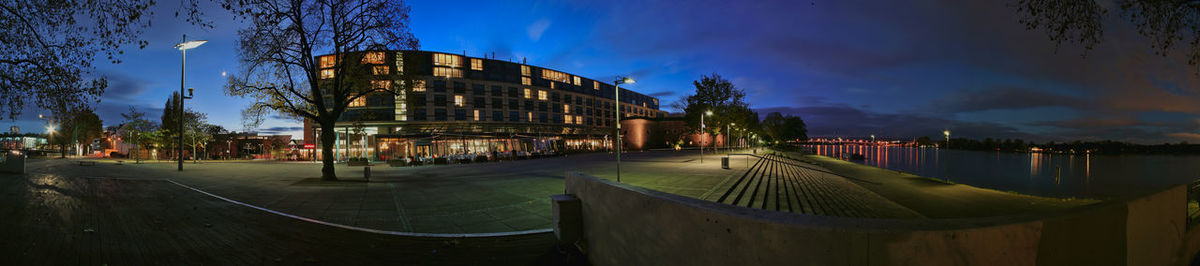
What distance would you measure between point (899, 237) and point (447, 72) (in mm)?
57125

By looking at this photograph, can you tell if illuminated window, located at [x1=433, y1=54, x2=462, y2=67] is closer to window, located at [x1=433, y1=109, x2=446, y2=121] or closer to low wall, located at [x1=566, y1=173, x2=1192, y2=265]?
window, located at [x1=433, y1=109, x2=446, y2=121]

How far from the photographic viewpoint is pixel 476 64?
56.3 m

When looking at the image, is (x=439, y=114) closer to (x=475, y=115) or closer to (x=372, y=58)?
(x=475, y=115)

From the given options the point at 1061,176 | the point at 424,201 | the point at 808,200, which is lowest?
the point at 1061,176

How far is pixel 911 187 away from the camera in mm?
21844

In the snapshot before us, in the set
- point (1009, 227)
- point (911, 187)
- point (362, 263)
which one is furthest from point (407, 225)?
point (911, 187)

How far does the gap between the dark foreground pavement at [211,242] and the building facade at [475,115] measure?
27.4 metres

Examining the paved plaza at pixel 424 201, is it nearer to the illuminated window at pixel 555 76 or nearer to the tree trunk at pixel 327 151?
the tree trunk at pixel 327 151

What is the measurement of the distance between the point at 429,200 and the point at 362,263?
5714 millimetres

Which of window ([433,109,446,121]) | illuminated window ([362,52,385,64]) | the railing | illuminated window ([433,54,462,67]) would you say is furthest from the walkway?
illuminated window ([433,54,462,67])

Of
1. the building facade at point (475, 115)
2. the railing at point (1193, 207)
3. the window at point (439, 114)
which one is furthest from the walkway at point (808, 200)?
the window at point (439, 114)

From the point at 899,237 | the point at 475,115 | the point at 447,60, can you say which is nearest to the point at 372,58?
the point at 899,237

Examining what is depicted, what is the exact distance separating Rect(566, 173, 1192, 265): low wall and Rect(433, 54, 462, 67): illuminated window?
5493 cm

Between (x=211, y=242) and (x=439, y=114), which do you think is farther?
(x=439, y=114)
